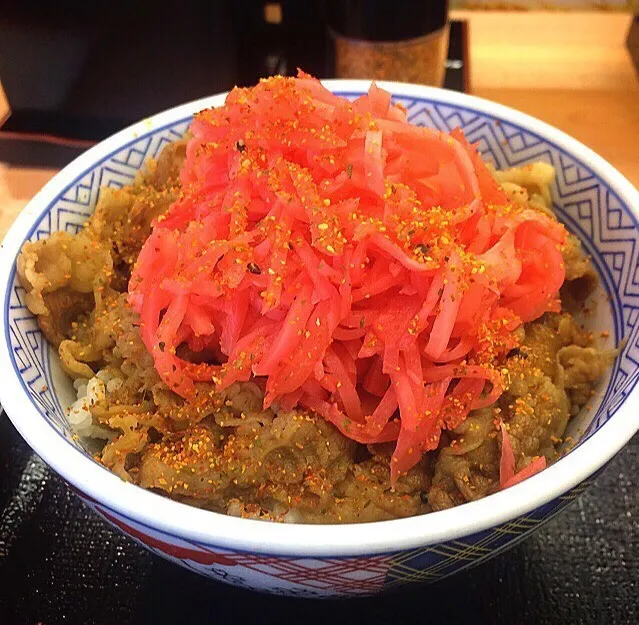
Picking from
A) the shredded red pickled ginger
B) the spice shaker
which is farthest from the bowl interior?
the spice shaker

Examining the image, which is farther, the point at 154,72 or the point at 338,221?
the point at 154,72

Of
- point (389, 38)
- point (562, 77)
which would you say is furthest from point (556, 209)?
point (562, 77)

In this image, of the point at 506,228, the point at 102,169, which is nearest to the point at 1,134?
the point at 102,169

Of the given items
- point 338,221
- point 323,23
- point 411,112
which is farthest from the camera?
point 323,23

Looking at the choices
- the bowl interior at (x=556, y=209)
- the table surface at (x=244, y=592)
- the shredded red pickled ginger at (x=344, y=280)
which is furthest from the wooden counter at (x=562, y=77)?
the shredded red pickled ginger at (x=344, y=280)

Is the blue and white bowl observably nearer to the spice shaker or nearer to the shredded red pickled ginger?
the shredded red pickled ginger

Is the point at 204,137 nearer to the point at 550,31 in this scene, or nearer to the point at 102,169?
the point at 102,169
